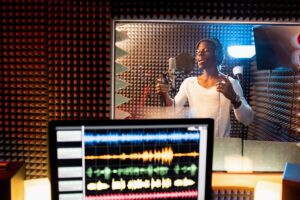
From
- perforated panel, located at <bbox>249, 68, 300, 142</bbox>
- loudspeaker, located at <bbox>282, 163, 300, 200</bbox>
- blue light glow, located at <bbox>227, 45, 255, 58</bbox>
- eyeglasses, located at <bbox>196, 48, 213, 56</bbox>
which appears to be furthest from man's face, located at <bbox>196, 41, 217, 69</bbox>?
loudspeaker, located at <bbox>282, 163, 300, 200</bbox>

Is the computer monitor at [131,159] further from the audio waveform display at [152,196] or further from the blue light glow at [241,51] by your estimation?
the blue light glow at [241,51]

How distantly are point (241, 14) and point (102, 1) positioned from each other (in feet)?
3.25

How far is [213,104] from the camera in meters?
2.99

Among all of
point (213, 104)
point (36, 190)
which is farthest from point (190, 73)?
point (36, 190)

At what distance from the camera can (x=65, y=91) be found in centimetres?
271

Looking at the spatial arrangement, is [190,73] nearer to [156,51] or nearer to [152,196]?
[156,51]

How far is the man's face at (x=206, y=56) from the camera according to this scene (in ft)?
9.86

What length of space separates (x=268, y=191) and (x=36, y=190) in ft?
3.89

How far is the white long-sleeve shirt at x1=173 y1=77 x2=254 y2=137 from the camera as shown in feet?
9.82

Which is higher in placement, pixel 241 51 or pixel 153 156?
pixel 241 51

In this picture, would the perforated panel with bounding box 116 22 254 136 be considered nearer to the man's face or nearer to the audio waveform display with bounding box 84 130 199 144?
the man's face

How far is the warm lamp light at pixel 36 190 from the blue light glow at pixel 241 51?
177 cm

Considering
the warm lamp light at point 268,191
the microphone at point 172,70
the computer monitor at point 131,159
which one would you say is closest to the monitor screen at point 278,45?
the microphone at point 172,70

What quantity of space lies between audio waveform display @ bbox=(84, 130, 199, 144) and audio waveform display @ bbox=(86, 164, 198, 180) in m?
0.12
